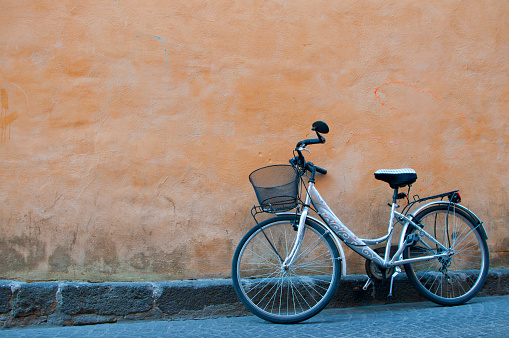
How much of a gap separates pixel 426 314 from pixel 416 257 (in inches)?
17.1

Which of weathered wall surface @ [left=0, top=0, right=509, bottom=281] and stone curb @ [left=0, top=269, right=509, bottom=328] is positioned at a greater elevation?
weathered wall surface @ [left=0, top=0, right=509, bottom=281]

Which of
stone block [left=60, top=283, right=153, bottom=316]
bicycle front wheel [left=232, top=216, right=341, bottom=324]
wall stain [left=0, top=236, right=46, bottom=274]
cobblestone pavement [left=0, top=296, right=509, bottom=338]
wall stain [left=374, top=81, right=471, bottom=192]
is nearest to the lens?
cobblestone pavement [left=0, top=296, right=509, bottom=338]

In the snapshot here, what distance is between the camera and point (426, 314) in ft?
10.5

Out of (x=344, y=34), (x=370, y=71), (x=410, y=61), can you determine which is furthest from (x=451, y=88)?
(x=344, y=34)

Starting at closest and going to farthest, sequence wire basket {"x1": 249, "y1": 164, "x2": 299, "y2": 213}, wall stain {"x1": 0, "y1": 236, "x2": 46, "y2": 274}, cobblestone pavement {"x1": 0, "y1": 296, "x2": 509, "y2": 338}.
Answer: cobblestone pavement {"x1": 0, "y1": 296, "x2": 509, "y2": 338} → wire basket {"x1": 249, "y1": 164, "x2": 299, "y2": 213} → wall stain {"x1": 0, "y1": 236, "x2": 46, "y2": 274}

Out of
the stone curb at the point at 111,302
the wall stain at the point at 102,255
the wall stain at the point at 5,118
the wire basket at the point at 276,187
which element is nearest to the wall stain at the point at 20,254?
the stone curb at the point at 111,302

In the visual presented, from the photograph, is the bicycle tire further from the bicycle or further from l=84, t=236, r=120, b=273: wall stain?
l=84, t=236, r=120, b=273: wall stain

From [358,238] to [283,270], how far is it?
672 millimetres

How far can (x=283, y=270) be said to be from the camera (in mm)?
3057

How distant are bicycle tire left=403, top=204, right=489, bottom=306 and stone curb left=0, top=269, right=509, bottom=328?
1510 mm

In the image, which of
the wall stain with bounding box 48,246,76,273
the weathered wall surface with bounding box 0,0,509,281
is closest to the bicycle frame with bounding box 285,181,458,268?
the weathered wall surface with bounding box 0,0,509,281

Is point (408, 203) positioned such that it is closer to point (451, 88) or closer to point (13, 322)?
point (451, 88)

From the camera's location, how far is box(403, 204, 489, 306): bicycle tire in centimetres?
338

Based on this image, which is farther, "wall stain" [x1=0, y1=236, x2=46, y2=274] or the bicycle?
"wall stain" [x1=0, y1=236, x2=46, y2=274]
